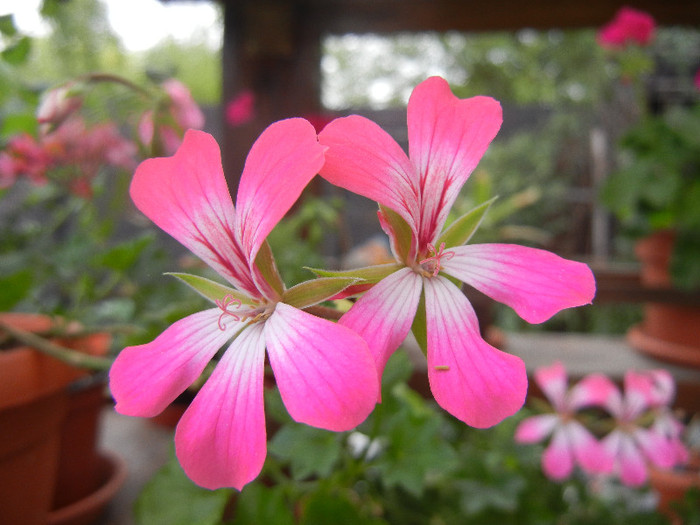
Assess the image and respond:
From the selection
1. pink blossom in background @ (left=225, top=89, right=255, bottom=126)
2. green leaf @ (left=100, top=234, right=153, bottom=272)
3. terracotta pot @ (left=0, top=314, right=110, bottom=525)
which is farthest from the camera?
pink blossom in background @ (left=225, top=89, right=255, bottom=126)

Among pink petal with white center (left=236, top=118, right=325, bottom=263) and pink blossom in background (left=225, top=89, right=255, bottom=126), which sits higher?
pink petal with white center (left=236, top=118, right=325, bottom=263)

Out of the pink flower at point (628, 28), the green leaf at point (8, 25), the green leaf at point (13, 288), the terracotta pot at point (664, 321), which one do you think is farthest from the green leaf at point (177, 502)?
the pink flower at point (628, 28)

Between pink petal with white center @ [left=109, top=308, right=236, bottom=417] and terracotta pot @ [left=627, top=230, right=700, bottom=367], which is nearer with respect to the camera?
pink petal with white center @ [left=109, top=308, right=236, bottom=417]

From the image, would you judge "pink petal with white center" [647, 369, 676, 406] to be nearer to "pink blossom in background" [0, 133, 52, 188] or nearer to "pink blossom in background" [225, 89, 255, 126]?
"pink blossom in background" [225, 89, 255, 126]

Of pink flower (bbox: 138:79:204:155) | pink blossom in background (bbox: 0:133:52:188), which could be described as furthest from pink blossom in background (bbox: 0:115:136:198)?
pink flower (bbox: 138:79:204:155)

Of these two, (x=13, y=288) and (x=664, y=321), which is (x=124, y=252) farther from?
(x=664, y=321)

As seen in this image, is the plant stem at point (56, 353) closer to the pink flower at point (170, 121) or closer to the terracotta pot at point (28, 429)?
the terracotta pot at point (28, 429)

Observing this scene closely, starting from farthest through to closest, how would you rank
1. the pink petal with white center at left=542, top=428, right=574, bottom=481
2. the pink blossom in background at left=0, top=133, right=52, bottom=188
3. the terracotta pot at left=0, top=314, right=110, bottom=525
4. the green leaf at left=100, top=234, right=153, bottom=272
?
the pink blossom in background at left=0, top=133, right=52, bottom=188
the pink petal with white center at left=542, top=428, right=574, bottom=481
the green leaf at left=100, top=234, right=153, bottom=272
the terracotta pot at left=0, top=314, right=110, bottom=525
